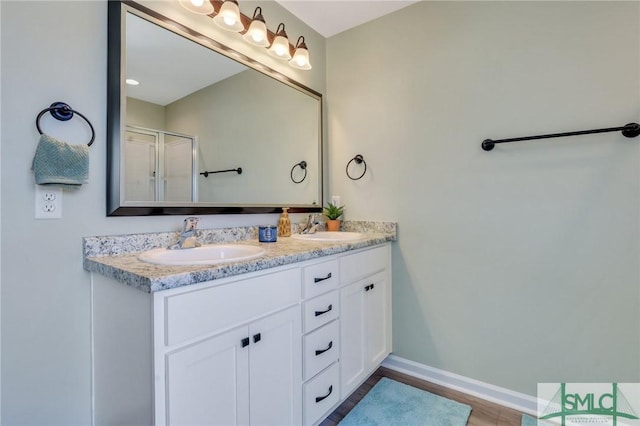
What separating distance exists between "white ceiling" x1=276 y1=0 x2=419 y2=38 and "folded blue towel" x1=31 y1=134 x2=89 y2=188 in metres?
1.56

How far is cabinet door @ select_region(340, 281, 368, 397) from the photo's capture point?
4.94ft

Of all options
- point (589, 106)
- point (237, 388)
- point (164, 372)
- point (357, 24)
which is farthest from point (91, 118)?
point (589, 106)

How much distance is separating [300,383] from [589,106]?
1.82m

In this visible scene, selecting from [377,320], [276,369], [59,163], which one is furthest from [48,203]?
[377,320]

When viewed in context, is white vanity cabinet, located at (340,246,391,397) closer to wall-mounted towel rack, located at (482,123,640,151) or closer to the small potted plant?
the small potted plant

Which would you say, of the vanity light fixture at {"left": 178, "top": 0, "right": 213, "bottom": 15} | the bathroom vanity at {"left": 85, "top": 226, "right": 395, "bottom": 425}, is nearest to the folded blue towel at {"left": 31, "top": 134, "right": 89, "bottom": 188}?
the bathroom vanity at {"left": 85, "top": 226, "right": 395, "bottom": 425}

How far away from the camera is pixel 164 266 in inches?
36.4

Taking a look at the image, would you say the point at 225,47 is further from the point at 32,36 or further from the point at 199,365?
the point at 199,365

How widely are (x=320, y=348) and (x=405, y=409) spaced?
64 cm

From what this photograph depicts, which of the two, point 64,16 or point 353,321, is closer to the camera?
point 64,16

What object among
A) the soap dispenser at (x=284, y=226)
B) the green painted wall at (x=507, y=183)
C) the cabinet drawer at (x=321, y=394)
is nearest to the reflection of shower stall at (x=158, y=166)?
the soap dispenser at (x=284, y=226)

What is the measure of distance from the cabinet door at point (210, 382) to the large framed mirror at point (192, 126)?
0.65 m

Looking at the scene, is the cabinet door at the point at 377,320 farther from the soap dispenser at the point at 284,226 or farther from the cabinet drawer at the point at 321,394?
the soap dispenser at the point at 284,226

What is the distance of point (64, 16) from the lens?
106cm
